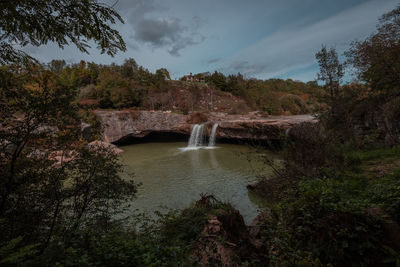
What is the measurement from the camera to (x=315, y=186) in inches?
109

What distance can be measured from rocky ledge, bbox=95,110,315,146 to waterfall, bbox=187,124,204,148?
631mm

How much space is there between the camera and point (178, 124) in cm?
1956

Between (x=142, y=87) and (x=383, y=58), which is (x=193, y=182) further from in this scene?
(x=142, y=87)

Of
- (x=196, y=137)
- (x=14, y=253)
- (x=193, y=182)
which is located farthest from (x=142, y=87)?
(x=14, y=253)

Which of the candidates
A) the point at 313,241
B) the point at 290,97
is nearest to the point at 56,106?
the point at 313,241

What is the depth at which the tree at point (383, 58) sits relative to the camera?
637cm

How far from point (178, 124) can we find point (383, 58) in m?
16.0

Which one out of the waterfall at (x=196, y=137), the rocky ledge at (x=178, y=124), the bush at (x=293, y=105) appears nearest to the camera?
the rocky ledge at (x=178, y=124)

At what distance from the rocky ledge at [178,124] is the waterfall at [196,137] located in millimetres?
631

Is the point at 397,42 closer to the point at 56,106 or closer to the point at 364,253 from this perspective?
the point at 364,253

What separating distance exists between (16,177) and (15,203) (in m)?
0.39

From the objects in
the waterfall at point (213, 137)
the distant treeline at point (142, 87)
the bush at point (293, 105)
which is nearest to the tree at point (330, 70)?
the distant treeline at point (142, 87)

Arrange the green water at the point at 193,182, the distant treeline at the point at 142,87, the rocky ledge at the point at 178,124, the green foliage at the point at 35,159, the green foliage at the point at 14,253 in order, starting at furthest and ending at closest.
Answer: the distant treeline at the point at 142,87 < the rocky ledge at the point at 178,124 < the green water at the point at 193,182 < the green foliage at the point at 35,159 < the green foliage at the point at 14,253

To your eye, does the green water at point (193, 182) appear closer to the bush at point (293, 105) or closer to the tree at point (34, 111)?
the tree at point (34, 111)
